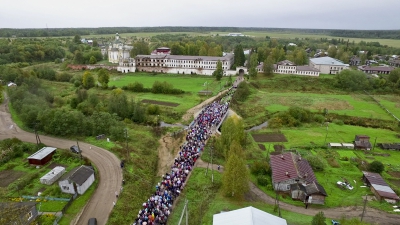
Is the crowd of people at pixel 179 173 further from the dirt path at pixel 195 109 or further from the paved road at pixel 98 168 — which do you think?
the paved road at pixel 98 168

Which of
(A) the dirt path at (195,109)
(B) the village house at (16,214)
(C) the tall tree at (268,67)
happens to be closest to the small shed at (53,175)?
(B) the village house at (16,214)

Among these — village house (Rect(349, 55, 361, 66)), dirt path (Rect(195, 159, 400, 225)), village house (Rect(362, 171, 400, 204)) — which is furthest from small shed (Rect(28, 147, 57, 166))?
village house (Rect(349, 55, 361, 66))

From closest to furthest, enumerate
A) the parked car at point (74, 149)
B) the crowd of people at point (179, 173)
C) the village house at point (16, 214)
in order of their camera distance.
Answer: the village house at point (16, 214), the crowd of people at point (179, 173), the parked car at point (74, 149)

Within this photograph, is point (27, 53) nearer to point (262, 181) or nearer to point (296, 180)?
point (262, 181)

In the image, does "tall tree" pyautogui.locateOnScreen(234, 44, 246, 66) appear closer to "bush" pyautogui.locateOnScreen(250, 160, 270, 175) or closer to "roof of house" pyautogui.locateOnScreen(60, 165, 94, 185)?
"bush" pyautogui.locateOnScreen(250, 160, 270, 175)

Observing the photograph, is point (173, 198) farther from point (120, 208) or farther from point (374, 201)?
point (374, 201)

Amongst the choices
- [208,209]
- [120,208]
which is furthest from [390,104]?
[120,208]
